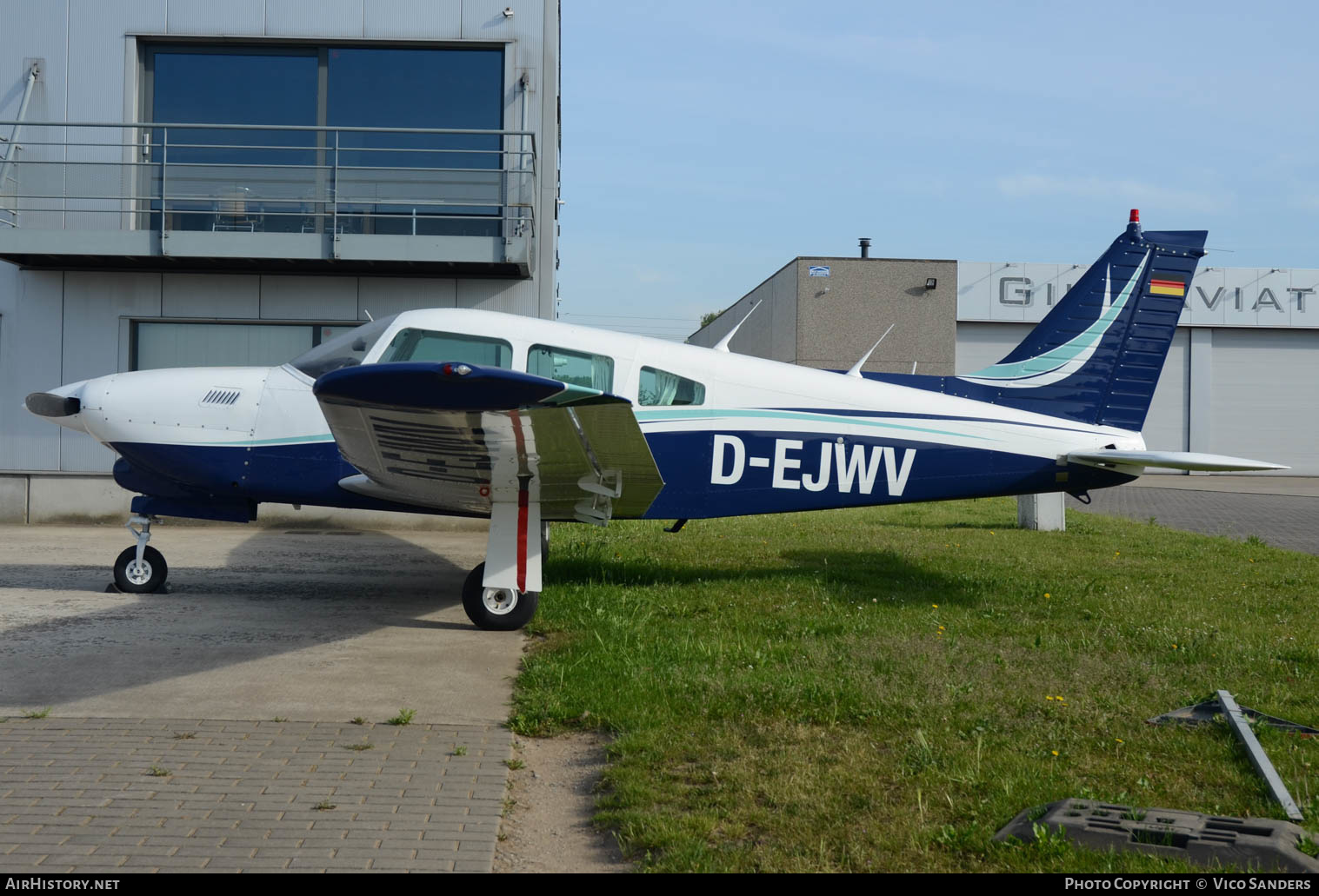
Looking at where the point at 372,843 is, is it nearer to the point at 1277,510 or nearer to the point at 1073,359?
the point at 1073,359

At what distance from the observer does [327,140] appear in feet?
42.0

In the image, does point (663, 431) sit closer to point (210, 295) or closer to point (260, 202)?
point (260, 202)

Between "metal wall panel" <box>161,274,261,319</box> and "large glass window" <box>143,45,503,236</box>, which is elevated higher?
"large glass window" <box>143,45,503,236</box>

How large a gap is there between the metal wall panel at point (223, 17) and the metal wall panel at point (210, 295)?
128 inches

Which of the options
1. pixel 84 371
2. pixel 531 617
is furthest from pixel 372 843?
pixel 84 371

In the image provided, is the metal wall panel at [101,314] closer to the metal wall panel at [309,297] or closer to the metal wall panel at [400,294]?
the metal wall panel at [309,297]

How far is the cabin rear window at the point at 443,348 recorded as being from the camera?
23.0 ft

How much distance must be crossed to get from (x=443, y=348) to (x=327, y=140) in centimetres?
715

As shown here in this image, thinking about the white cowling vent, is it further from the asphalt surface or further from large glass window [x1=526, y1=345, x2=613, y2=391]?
the asphalt surface

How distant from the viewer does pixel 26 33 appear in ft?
41.6

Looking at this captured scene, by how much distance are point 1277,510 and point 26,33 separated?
21.8 metres

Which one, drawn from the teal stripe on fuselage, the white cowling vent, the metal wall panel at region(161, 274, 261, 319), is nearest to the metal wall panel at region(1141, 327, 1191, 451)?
the teal stripe on fuselage

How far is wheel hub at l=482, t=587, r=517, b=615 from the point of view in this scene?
6.84 metres

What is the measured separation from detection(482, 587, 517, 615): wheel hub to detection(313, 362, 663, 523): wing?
628mm
